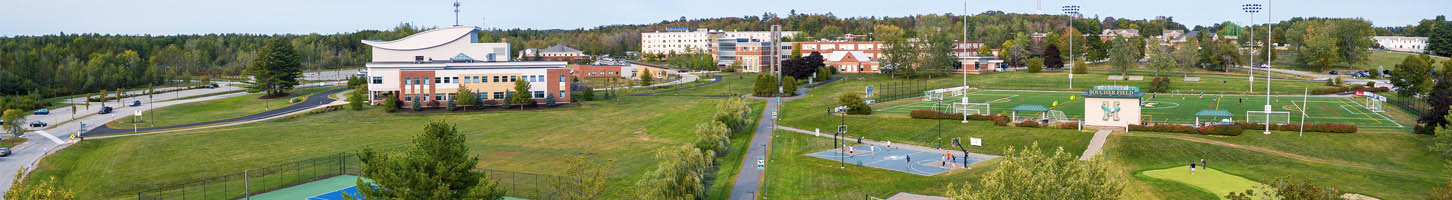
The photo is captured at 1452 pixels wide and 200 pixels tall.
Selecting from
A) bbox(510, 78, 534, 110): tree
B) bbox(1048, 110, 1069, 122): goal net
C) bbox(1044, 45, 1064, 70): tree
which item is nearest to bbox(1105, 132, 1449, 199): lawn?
bbox(1048, 110, 1069, 122): goal net

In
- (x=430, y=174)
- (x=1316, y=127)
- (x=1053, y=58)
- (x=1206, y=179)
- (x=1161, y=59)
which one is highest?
(x=1053, y=58)

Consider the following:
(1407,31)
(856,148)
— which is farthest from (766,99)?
(1407,31)

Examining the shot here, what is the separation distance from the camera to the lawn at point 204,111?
3123 inches

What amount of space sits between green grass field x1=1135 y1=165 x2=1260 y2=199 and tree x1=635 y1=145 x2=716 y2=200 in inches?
757

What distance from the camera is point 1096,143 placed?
5359 centimetres

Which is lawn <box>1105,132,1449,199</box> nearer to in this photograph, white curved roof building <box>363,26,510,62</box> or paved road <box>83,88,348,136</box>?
paved road <box>83,88,348,136</box>

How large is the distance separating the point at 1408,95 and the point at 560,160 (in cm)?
6050

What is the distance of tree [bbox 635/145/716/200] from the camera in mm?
34219

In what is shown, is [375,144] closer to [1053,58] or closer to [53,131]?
[53,131]

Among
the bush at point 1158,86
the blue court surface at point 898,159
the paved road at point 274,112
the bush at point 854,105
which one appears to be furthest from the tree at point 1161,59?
the paved road at point 274,112

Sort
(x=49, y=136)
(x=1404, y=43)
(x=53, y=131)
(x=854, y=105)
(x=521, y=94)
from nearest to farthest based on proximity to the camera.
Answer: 1. (x=49, y=136)
2. (x=854, y=105)
3. (x=53, y=131)
4. (x=521, y=94)
5. (x=1404, y=43)

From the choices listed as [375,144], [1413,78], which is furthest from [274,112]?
[1413,78]

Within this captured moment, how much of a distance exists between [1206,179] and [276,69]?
318 ft

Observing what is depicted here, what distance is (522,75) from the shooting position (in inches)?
3644
